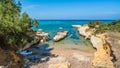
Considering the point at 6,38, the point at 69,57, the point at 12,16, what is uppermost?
the point at 12,16

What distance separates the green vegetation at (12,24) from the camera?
2200 centimetres

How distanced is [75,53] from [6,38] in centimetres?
1105

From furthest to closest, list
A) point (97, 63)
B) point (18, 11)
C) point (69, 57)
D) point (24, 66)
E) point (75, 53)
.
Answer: point (75, 53) → point (69, 57) → point (18, 11) → point (24, 66) → point (97, 63)

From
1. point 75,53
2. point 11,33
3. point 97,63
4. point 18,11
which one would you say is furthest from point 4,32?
point 75,53

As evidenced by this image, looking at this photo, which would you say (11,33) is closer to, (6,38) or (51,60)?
(6,38)

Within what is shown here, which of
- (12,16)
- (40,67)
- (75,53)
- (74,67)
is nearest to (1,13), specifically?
(12,16)

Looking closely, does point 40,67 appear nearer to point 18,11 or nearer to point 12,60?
point 12,60

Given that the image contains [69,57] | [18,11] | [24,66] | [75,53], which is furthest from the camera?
[75,53]

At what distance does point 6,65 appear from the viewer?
2042 cm

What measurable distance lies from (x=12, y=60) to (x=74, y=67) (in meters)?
6.52

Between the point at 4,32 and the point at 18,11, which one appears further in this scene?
the point at 18,11

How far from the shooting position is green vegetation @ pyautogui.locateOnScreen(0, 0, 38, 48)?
22000 mm

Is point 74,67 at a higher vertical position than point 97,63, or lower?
lower

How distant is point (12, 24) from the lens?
2198 centimetres
